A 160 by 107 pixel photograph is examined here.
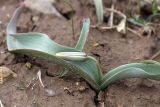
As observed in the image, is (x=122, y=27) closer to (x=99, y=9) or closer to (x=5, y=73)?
(x=99, y=9)

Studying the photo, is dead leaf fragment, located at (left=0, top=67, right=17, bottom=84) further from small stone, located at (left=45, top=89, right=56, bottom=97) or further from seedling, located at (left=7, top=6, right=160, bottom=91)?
small stone, located at (left=45, top=89, right=56, bottom=97)

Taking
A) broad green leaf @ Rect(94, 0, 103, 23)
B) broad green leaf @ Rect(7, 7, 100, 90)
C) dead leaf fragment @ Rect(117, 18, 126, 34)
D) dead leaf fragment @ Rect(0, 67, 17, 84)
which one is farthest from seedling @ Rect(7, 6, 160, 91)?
dead leaf fragment @ Rect(117, 18, 126, 34)

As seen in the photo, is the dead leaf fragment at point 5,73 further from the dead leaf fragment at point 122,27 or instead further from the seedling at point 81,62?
the dead leaf fragment at point 122,27

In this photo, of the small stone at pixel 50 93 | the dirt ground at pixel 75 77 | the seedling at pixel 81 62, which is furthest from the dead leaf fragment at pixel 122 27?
the small stone at pixel 50 93

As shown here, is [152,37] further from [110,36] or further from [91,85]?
[91,85]

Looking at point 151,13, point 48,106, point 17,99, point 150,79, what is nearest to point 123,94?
point 150,79
